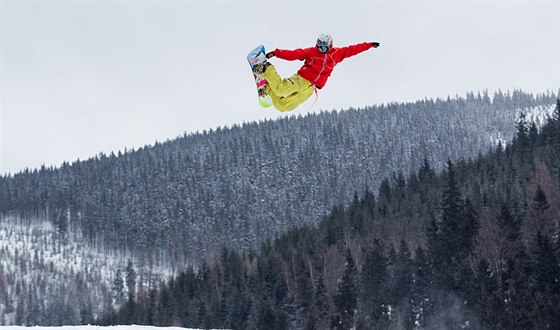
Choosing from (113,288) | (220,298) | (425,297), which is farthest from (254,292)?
(113,288)

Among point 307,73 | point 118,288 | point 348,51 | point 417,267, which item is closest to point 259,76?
point 307,73

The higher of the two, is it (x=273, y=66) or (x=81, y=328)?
(x=273, y=66)

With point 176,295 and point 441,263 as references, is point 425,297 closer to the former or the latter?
point 441,263

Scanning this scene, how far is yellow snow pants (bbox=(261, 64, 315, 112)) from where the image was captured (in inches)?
812

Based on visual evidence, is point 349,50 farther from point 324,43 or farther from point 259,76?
point 259,76

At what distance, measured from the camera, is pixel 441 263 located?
69.1 m

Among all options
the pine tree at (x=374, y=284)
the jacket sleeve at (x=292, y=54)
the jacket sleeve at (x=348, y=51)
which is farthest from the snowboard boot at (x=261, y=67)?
the pine tree at (x=374, y=284)

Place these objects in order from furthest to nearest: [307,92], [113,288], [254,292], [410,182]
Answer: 1. [113,288]
2. [410,182]
3. [254,292]
4. [307,92]

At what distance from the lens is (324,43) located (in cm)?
2041

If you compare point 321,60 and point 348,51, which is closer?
point 321,60

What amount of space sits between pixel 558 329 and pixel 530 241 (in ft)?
53.1

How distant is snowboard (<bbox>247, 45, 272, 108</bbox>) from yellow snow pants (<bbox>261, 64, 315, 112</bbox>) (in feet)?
0.57

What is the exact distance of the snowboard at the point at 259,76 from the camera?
20703 mm

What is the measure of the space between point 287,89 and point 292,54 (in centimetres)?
94
